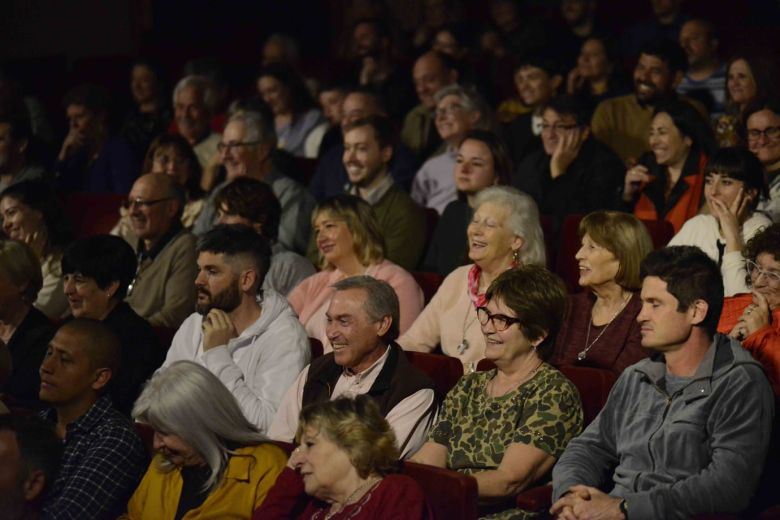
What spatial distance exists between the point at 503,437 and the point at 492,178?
152 centimetres

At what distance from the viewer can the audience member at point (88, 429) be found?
8.66 feet

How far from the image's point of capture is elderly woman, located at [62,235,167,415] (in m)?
3.29

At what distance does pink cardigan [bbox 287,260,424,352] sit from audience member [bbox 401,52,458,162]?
1393mm

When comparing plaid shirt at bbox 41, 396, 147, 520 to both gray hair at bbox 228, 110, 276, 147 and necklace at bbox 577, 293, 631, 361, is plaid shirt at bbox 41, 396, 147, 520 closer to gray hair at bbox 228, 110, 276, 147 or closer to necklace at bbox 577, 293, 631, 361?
necklace at bbox 577, 293, 631, 361

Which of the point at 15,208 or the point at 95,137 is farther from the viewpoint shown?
the point at 95,137

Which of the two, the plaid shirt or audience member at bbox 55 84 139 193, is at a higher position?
audience member at bbox 55 84 139 193

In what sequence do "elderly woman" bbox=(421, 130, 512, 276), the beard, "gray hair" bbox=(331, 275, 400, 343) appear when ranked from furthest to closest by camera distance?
1. "elderly woman" bbox=(421, 130, 512, 276)
2. the beard
3. "gray hair" bbox=(331, 275, 400, 343)

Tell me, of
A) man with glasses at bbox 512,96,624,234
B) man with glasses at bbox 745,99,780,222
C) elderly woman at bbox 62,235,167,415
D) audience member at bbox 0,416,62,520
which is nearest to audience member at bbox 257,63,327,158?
man with glasses at bbox 512,96,624,234

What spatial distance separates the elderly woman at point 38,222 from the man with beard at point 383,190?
77cm

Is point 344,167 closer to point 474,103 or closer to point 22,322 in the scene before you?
point 474,103

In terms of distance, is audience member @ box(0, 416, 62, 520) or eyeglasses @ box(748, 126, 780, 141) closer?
audience member @ box(0, 416, 62, 520)

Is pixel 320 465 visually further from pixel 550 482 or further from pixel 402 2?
pixel 402 2

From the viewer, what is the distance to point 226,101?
6316mm

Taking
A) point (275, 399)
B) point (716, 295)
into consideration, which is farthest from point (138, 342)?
point (716, 295)
